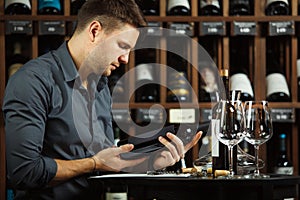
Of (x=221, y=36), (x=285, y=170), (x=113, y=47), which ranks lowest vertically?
(x=285, y=170)

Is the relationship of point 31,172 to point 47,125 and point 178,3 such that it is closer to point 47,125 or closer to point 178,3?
point 47,125

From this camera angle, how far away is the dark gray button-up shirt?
5.99ft

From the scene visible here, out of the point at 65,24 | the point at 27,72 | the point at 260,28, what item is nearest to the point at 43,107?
the point at 27,72

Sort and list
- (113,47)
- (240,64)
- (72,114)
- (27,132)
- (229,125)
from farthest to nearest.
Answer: (240,64)
(113,47)
(72,114)
(27,132)
(229,125)

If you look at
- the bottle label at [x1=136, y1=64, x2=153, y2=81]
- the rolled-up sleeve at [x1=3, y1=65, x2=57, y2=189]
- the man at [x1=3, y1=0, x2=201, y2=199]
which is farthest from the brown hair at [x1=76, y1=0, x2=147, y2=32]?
the bottle label at [x1=136, y1=64, x2=153, y2=81]

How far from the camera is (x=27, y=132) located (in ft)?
5.96

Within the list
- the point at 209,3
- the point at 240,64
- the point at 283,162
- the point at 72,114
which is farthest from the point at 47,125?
the point at 240,64

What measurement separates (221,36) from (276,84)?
1.02 feet

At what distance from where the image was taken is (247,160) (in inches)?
74.0

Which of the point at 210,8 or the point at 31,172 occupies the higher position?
the point at 210,8

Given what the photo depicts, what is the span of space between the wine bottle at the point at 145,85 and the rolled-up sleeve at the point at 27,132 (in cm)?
102

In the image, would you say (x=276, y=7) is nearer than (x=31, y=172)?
No

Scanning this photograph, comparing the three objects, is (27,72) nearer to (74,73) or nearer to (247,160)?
(74,73)

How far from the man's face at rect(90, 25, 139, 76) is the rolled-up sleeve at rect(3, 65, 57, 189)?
23 cm
